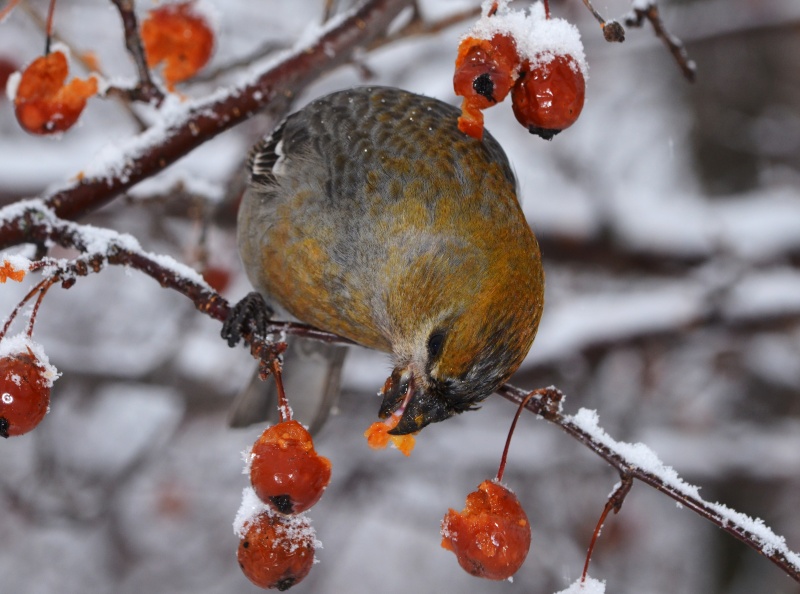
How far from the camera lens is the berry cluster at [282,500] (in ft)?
5.07

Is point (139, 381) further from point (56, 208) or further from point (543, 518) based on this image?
point (543, 518)

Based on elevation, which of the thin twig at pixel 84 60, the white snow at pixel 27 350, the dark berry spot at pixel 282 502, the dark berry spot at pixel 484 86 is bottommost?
the dark berry spot at pixel 282 502

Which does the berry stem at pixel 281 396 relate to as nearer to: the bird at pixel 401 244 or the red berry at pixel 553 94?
the bird at pixel 401 244

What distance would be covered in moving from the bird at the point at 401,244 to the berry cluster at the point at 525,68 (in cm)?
33

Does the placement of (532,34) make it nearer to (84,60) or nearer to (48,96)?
(48,96)

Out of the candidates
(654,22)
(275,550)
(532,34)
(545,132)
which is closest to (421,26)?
(654,22)

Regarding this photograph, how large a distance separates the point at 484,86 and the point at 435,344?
529 millimetres

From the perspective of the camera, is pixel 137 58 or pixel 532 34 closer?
pixel 532 34

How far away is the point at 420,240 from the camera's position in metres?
1.97

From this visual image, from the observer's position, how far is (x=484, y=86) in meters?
1.60

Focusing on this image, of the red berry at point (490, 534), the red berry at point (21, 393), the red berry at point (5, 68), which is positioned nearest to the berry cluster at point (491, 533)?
the red berry at point (490, 534)

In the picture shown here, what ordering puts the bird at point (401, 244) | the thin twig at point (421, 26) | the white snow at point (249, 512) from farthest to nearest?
the thin twig at point (421, 26)
the bird at point (401, 244)
the white snow at point (249, 512)

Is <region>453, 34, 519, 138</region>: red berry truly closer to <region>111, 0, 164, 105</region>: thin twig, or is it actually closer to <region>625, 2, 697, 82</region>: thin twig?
<region>625, 2, 697, 82</region>: thin twig

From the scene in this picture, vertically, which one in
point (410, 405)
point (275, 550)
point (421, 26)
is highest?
point (421, 26)
